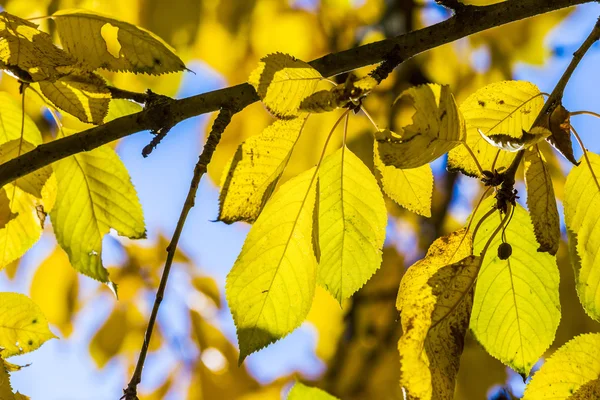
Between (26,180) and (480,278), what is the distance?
0.51 metres

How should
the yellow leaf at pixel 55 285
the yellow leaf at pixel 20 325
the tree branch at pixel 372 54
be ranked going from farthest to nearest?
the yellow leaf at pixel 55 285, the yellow leaf at pixel 20 325, the tree branch at pixel 372 54

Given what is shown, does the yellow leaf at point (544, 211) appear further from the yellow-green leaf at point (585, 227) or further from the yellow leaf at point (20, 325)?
the yellow leaf at point (20, 325)

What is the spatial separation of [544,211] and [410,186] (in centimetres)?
17

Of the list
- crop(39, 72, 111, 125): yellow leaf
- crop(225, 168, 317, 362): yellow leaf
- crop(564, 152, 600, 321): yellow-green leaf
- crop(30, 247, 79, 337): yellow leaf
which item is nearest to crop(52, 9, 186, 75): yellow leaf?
crop(39, 72, 111, 125): yellow leaf

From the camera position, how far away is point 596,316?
562 millimetres

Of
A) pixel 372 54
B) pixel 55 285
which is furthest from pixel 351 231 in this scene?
pixel 55 285

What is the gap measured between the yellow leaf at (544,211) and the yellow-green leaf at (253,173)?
22 centimetres

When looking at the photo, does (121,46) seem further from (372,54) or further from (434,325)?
(434,325)

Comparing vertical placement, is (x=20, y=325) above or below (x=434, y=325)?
above

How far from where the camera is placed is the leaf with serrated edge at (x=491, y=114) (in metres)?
0.59

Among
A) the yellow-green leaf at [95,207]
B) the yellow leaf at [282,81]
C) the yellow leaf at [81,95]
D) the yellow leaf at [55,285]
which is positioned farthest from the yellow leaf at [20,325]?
the yellow leaf at [55,285]

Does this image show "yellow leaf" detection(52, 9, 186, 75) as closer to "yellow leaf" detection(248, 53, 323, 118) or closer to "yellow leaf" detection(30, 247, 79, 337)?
"yellow leaf" detection(248, 53, 323, 118)

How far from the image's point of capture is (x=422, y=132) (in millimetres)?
448

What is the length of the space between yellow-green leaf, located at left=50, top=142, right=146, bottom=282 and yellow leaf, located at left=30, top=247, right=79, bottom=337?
1256 millimetres
